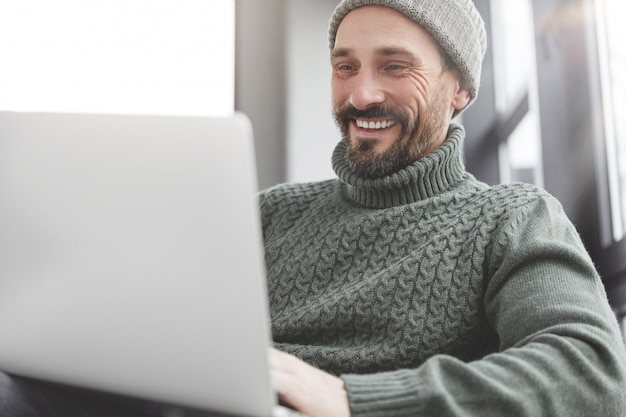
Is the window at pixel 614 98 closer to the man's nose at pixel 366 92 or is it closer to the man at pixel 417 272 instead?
the man at pixel 417 272

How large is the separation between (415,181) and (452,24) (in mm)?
298

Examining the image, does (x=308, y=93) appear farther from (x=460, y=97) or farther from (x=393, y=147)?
(x=393, y=147)

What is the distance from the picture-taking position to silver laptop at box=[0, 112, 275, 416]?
2.09 ft

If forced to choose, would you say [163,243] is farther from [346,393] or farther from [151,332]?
[346,393]

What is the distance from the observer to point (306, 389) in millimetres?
804

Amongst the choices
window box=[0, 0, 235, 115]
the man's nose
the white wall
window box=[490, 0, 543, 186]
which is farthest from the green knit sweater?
window box=[0, 0, 235, 115]

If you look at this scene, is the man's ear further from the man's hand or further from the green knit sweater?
the man's hand

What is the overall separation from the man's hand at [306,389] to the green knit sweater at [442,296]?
2 cm

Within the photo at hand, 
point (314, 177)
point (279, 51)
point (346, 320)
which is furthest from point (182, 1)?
point (346, 320)

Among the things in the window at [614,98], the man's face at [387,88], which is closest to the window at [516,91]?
the window at [614,98]

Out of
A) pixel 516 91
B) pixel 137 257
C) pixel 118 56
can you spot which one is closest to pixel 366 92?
pixel 137 257

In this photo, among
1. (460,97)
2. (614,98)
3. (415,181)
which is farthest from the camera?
(614,98)

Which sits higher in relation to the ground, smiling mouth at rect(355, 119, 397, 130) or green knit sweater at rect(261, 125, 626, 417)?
smiling mouth at rect(355, 119, 397, 130)

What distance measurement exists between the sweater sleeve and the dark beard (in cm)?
28
